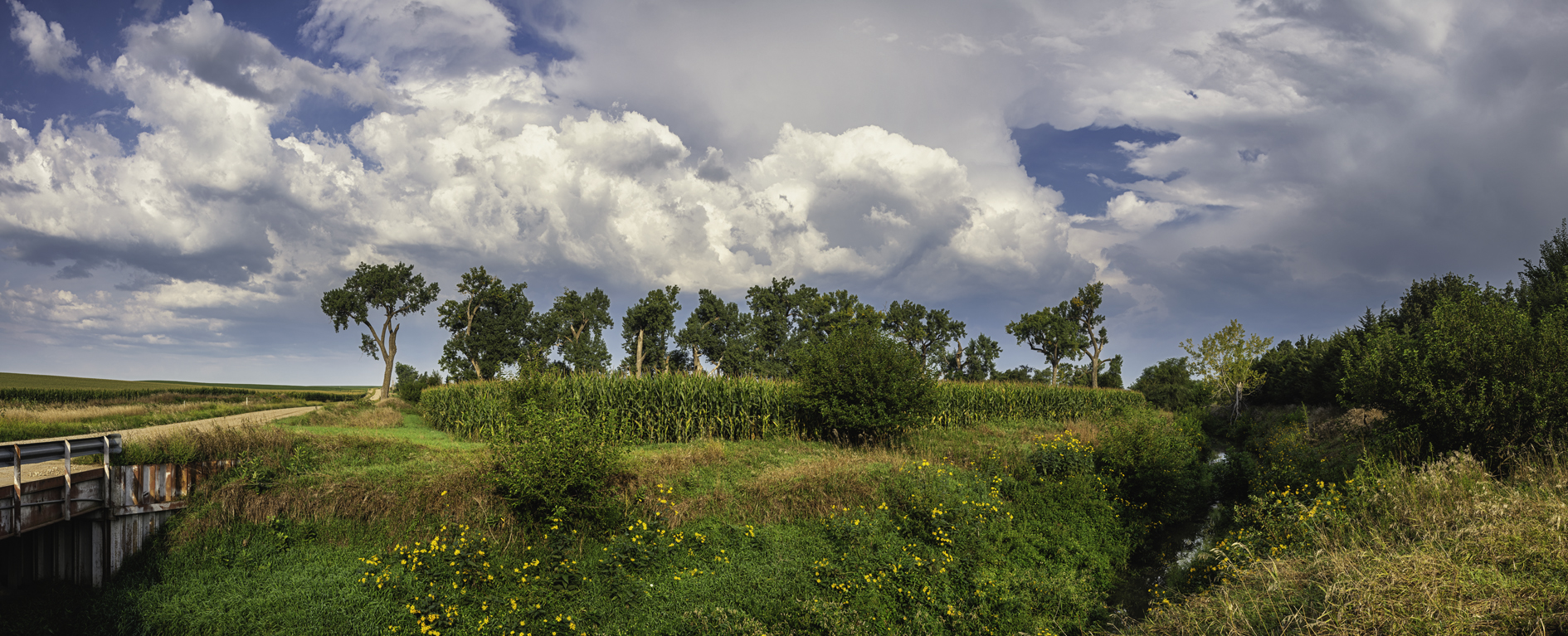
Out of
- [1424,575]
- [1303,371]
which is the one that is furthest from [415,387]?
[1303,371]

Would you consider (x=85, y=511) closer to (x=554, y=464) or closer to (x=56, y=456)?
(x=56, y=456)

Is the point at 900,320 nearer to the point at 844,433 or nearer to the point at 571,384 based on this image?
the point at 844,433

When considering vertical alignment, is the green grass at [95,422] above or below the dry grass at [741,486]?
above

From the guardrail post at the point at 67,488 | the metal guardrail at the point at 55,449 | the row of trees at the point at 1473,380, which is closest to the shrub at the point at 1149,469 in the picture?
the row of trees at the point at 1473,380

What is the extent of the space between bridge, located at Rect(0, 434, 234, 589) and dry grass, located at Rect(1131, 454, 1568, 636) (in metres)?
16.7

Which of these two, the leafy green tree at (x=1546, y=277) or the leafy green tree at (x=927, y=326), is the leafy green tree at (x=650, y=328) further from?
the leafy green tree at (x=1546, y=277)

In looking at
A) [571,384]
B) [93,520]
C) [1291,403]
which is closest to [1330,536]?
[571,384]

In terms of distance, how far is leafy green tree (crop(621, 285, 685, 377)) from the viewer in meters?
50.3

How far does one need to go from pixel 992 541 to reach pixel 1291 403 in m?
32.3

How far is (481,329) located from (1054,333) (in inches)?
2101

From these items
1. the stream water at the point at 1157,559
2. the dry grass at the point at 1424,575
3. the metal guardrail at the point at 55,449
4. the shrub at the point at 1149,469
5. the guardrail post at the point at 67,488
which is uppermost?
the metal guardrail at the point at 55,449

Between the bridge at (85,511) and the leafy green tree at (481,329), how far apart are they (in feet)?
128

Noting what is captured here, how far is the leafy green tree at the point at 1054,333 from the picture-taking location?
58.0 m

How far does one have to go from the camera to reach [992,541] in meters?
12.5
